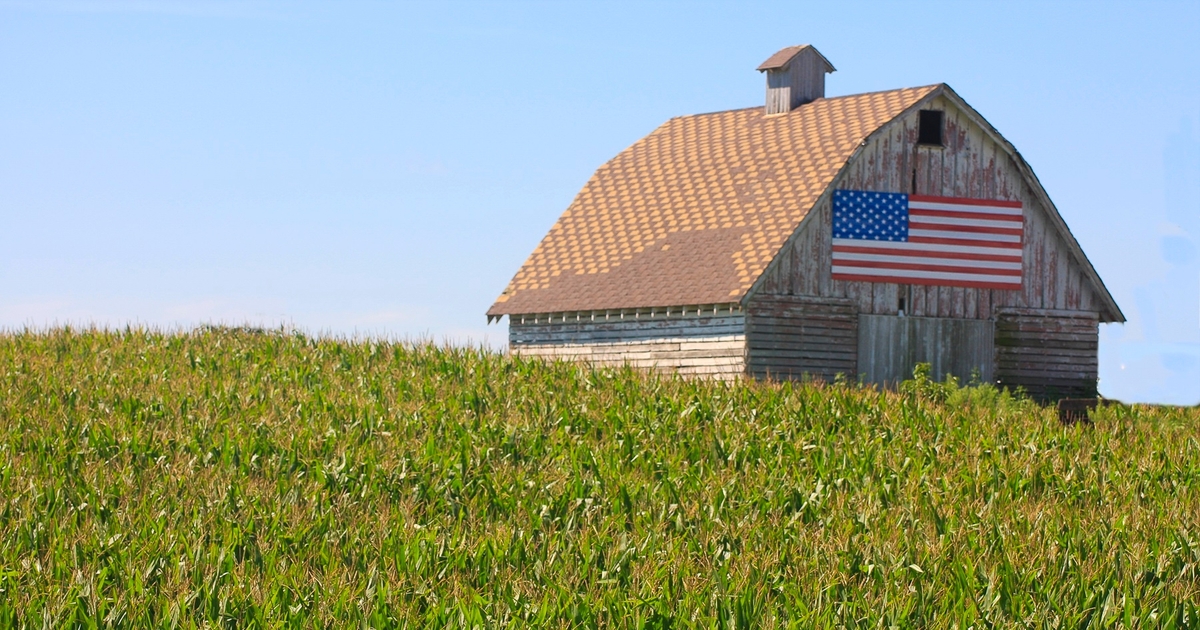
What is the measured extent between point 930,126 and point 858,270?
3.51 metres

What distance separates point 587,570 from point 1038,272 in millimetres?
19825

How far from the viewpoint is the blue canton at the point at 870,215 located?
26297 mm

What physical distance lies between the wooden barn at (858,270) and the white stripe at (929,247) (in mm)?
27

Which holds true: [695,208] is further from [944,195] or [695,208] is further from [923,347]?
[923,347]

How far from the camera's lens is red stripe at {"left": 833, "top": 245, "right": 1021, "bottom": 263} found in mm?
26312

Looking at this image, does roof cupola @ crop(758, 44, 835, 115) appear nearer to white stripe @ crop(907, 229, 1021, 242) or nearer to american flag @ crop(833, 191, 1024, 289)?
american flag @ crop(833, 191, 1024, 289)

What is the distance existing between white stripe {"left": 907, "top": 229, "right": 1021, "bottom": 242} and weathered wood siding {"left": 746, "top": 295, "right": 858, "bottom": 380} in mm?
2005

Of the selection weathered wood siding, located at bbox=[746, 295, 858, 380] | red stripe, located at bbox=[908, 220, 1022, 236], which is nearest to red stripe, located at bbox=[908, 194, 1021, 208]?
red stripe, located at bbox=[908, 220, 1022, 236]

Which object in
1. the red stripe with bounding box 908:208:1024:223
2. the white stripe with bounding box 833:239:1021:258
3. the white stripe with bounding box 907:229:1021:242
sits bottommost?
the white stripe with bounding box 833:239:1021:258

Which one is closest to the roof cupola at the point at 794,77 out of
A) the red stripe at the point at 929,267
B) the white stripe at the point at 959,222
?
the white stripe at the point at 959,222

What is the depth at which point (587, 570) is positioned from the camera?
10.2m

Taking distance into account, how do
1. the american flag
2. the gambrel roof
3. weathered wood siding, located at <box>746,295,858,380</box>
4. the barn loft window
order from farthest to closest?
1. the barn loft window
2. the gambrel roof
3. the american flag
4. weathered wood siding, located at <box>746,295,858,380</box>

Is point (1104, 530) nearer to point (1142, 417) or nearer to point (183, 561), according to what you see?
point (183, 561)

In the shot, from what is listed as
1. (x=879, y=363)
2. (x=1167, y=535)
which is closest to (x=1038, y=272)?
(x=879, y=363)
